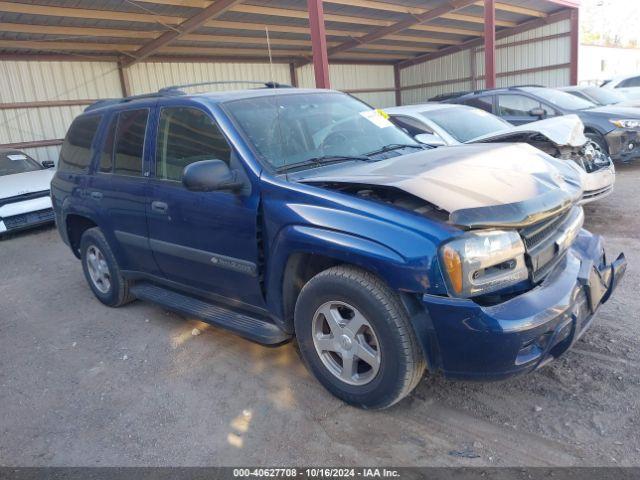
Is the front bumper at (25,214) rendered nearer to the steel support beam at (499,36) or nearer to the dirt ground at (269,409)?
the dirt ground at (269,409)

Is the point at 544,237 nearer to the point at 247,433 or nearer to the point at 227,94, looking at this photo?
the point at 247,433

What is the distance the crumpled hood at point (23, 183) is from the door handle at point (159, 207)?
5782 mm

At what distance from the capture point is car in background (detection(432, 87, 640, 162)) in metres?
8.71

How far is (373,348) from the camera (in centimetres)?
284

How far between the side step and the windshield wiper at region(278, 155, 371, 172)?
101cm

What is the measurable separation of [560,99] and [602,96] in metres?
2.25

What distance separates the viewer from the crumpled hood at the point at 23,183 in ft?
27.7

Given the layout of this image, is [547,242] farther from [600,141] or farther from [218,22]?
[218,22]

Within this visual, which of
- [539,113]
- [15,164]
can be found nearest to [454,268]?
[539,113]

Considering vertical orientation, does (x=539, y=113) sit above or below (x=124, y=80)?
below

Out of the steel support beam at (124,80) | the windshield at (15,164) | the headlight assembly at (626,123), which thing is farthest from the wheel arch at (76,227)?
the steel support beam at (124,80)

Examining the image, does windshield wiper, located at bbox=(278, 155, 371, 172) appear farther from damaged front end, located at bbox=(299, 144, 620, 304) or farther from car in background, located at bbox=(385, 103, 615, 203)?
car in background, located at bbox=(385, 103, 615, 203)

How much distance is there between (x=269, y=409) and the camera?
10.1 ft

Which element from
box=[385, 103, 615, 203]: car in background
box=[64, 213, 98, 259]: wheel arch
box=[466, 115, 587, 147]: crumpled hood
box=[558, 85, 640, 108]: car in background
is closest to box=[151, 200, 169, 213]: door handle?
box=[64, 213, 98, 259]: wheel arch
